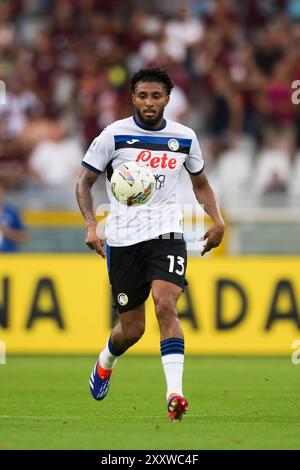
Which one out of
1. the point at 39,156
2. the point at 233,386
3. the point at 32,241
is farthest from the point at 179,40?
the point at 233,386

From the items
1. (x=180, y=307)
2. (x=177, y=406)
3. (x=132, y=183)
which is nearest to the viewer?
(x=177, y=406)

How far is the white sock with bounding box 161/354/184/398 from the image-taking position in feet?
27.2

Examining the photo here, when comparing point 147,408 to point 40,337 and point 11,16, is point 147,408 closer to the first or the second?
point 40,337

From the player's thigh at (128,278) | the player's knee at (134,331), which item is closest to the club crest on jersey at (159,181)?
the player's thigh at (128,278)

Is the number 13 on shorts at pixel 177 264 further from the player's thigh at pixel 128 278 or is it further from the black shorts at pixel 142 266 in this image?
the player's thigh at pixel 128 278

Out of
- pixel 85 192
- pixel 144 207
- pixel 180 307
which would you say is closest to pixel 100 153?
pixel 85 192

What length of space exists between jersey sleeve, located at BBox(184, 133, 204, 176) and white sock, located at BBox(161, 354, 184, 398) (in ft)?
5.06

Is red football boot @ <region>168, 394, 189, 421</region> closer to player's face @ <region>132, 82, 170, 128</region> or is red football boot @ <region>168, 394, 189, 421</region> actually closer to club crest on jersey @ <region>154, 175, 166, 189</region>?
club crest on jersey @ <region>154, 175, 166, 189</region>

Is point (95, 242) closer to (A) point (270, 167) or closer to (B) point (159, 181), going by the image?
(B) point (159, 181)

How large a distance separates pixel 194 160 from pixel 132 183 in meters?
0.66

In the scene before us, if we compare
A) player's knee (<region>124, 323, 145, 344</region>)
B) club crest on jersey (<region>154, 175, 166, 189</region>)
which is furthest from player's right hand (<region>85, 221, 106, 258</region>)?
player's knee (<region>124, 323, 145, 344</region>)

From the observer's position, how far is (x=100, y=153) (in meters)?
9.00

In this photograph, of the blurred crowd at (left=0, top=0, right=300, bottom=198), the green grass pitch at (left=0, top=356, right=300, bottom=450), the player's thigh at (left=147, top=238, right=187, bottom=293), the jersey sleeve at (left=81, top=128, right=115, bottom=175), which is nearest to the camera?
the green grass pitch at (left=0, top=356, right=300, bottom=450)

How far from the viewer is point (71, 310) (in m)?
15.7
